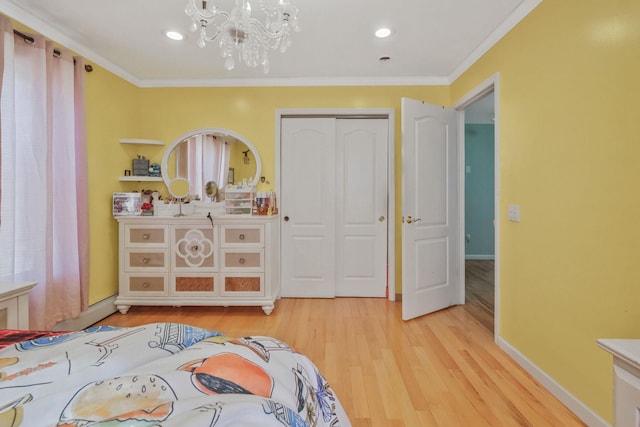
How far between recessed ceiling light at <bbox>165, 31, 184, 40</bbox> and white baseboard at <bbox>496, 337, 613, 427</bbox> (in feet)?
11.5

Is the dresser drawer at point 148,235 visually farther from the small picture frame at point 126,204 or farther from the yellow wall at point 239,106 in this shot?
the yellow wall at point 239,106

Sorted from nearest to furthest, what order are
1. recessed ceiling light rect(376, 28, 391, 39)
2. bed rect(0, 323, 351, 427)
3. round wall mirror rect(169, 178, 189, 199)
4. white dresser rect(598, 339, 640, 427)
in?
bed rect(0, 323, 351, 427)
white dresser rect(598, 339, 640, 427)
recessed ceiling light rect(376, 28, 391, 39)
round wall mirror rect(169, 178, 189, 199)

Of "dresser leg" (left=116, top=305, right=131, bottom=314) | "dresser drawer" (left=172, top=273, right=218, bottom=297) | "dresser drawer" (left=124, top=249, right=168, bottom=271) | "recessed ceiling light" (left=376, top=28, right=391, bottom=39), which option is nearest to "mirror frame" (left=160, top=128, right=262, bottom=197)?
"dresser drawer" (left=124, top=249, right=168, bottom=271)

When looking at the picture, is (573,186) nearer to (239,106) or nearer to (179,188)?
(239,106)

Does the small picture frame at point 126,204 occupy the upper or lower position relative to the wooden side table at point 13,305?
upper

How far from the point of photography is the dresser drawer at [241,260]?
2992mm

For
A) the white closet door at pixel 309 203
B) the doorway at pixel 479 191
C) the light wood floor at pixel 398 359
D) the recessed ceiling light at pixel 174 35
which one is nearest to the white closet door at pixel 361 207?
the white closet door at pixel 309 203

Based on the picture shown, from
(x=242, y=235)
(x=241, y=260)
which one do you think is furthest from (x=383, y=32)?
(x=241, y=260)

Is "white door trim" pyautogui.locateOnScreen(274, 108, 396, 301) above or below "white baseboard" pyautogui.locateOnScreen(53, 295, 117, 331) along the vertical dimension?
above

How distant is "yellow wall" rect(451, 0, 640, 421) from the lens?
141 centimetres

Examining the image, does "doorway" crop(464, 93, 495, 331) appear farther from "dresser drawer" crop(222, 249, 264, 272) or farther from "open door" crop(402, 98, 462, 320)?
"dresser drawer" crop(222, 249, 264, 272)

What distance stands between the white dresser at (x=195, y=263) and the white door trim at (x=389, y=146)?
2.50ft

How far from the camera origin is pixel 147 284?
300 cm

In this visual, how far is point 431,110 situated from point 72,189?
3206 millimetres
